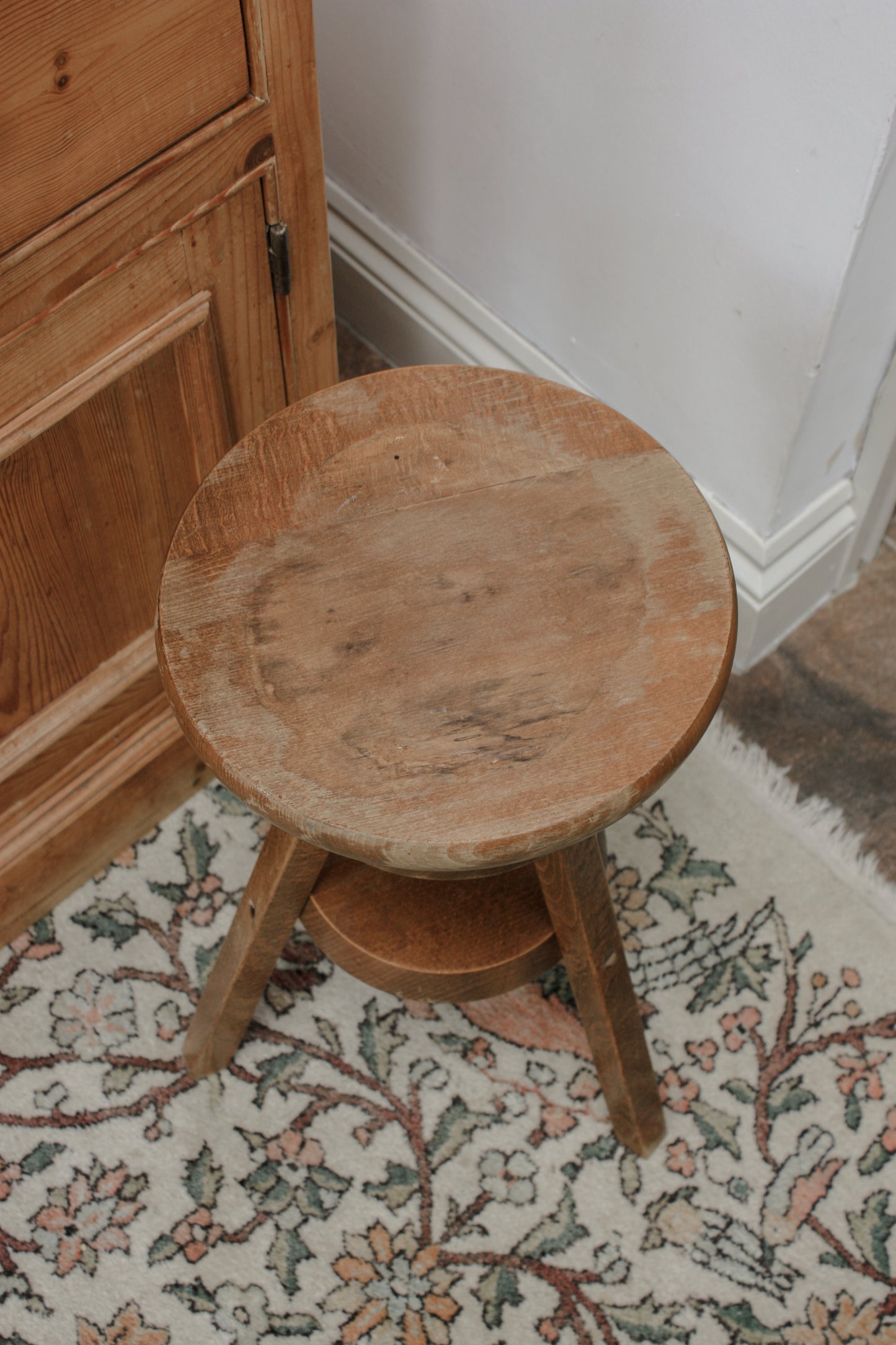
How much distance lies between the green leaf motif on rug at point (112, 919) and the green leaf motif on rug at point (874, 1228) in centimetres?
67

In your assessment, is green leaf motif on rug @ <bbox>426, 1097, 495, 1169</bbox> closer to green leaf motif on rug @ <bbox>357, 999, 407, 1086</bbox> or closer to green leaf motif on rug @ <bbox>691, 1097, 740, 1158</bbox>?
green leaf motif on rug @ <bbox>357, 999, 407, 1086</bbox>

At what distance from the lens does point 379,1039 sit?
1.14 metres

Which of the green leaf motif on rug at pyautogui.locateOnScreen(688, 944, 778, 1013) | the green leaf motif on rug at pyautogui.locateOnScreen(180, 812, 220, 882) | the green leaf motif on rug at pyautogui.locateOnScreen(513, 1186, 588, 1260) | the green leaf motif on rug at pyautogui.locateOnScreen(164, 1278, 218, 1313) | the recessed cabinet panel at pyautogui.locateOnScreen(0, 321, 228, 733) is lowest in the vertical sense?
the green leaf motif on rug at pyautogui.locateOnScreen(164, 1278, 218, 1313)

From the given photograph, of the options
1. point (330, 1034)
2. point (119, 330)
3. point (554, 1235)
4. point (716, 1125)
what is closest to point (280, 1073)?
point (330, 1034)

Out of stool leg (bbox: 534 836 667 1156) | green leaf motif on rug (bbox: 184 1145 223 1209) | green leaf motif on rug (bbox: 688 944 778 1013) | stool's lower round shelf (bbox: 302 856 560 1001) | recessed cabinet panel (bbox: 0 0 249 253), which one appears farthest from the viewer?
green leaf motif on rug (bbox: 688 944 778 1013)

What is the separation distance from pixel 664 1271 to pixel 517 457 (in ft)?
2.23

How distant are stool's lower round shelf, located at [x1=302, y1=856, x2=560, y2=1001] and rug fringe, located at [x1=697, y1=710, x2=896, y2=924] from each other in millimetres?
386

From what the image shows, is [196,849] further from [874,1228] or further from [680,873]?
[874,1228]

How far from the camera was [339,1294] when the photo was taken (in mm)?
1017

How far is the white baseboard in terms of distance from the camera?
1283mm

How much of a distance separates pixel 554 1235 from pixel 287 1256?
0.22 m

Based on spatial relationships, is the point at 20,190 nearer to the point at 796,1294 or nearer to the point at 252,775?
the point at 252,775

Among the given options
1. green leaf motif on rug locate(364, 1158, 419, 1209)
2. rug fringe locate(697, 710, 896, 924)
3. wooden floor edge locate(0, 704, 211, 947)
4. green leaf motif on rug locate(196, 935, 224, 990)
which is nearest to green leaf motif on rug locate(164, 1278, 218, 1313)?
green leaf motif on rug locate(364, 1158, 419, 1209)

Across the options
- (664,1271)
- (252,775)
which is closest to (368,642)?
(252,775)
